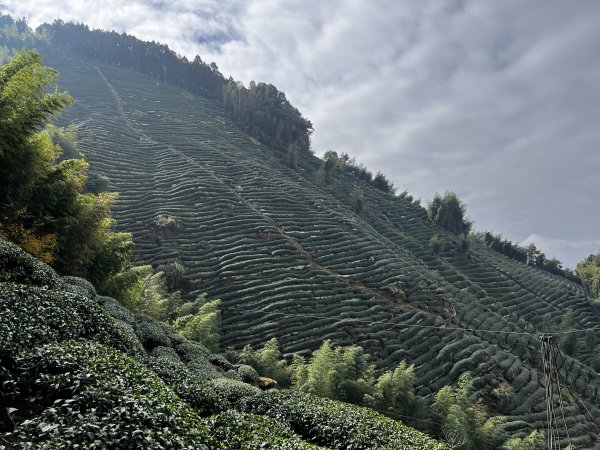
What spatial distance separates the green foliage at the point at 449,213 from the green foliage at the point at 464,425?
177 feet

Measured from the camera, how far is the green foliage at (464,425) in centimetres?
1805

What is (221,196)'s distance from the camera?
49.7 m

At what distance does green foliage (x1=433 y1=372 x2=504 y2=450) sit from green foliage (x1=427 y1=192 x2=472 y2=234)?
177 feet

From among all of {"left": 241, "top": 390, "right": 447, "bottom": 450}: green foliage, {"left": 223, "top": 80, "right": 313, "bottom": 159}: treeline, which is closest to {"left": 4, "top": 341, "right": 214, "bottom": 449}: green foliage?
{"left": 241, "top": 390, "right": 447, "bottom": 450}: green foliage

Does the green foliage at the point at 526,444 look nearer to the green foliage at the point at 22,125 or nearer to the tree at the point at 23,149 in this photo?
the tree at the point at 23,149

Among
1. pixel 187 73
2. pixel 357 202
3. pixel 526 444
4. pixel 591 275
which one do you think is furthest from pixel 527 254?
pixel 187 73

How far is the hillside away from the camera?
1073 inches

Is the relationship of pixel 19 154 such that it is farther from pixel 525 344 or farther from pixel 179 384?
pixel 525 344

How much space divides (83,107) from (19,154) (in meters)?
73.6

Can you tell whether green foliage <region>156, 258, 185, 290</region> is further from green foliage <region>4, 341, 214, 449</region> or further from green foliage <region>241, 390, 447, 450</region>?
green foliage <region>4, 341, 214, 449</region>

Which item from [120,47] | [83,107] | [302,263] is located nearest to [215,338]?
[302,263]

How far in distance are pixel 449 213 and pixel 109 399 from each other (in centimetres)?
7208

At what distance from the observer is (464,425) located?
1845 cm

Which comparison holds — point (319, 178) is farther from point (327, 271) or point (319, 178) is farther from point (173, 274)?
point (173, 274)
